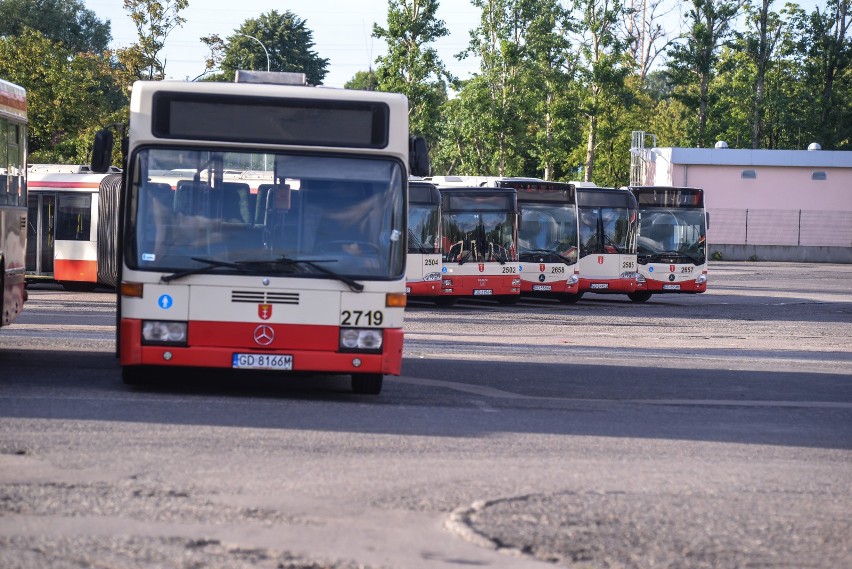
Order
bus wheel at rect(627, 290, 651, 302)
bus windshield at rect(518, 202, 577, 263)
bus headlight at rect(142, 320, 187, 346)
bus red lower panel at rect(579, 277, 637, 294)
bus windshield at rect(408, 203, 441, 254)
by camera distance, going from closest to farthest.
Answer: bus headlight at rect(142, 320, 187, 346)
bus windshield at rect(408, 203, 441, 254)
bus windshield at rect(518, 202, 577, 263)
bus red lower panel at rect(579, 277, 637, 294)
bus wheel at rect(627, 290, 651, 302)

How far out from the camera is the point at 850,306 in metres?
34.3

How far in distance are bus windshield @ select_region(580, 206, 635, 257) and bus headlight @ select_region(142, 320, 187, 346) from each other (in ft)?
76.8

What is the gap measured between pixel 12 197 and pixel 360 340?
4977 mm

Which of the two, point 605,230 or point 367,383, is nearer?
point 367,383

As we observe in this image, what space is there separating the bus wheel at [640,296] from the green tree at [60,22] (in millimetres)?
71695

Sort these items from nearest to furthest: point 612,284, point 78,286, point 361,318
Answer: point 361,318, point 78,286, point 612,284

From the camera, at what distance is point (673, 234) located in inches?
1395

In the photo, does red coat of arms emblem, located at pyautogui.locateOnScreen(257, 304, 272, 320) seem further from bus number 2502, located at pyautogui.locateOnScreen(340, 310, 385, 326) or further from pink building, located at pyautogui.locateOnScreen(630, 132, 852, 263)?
pink building, located at pyautogui.locateOnScreen(630, 132, 852, 263)

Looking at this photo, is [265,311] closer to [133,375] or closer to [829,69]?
[133,375]

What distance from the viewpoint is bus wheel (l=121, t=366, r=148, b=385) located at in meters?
12.6

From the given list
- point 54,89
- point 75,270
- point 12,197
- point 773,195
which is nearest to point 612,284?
point 75,270

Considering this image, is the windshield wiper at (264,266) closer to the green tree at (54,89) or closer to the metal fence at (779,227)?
the green tree at (54,89)

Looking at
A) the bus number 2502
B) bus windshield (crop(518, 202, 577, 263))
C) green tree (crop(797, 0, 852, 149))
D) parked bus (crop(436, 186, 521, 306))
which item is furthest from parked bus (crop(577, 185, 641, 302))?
green tree (crop(797, 0, 852, 149))

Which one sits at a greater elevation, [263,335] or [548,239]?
[548,239]
